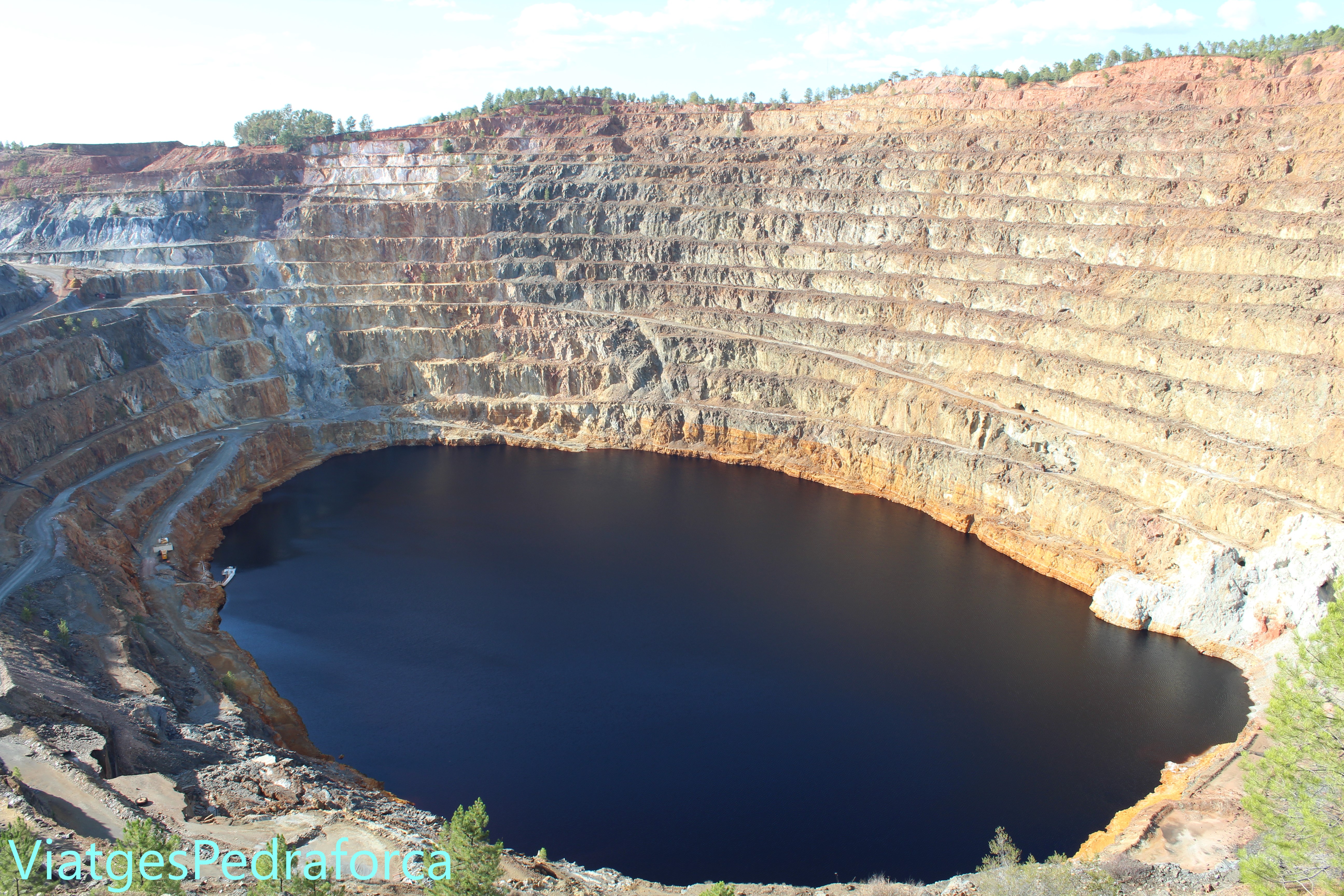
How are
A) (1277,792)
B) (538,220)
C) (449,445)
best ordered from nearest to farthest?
(1277,792) → (449,445) → (538,220)

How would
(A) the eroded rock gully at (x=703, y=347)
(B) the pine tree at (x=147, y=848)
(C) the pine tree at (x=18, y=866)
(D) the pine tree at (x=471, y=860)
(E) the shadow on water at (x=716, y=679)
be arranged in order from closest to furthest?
(C) the pine tree at (x=18, y=866)
(B) the pine tree at (x=147, y=848)
(D) the pine tree at (x=471, y=860)
(E) the shadow on water at (x=716, y=679)
(A) the eroded rock gully at (x=703, y=347)

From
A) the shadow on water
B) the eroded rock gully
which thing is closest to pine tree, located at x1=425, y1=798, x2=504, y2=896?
the eroded rock gully

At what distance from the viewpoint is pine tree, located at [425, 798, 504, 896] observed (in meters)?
24.2

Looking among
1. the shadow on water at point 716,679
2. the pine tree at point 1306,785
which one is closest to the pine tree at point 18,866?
the shadow on water at point 716,679

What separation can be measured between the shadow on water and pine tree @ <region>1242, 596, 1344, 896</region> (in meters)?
11.7

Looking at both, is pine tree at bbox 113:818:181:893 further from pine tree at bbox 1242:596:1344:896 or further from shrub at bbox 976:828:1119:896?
pine tree at bbox 1242:596:1344:896

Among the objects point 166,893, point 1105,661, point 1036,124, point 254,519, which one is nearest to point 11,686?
point 166,893

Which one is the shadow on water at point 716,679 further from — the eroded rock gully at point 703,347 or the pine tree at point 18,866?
the pine tree at point 18,866

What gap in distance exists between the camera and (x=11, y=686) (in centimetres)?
3509

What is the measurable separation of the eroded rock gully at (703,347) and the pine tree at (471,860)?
223 inches

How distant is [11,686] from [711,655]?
32753mm

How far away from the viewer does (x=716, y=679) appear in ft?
158

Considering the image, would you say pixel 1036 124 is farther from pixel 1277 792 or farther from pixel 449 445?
pixel 1277 792

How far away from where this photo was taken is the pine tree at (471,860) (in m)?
24.2
